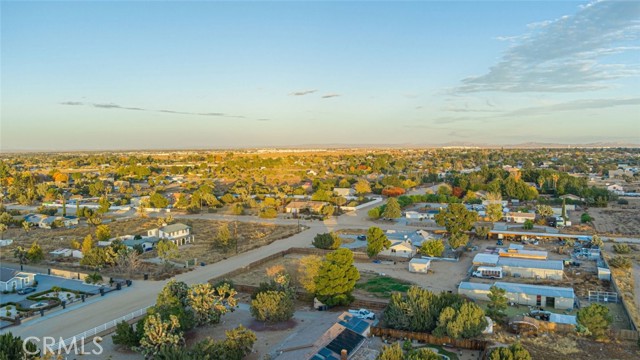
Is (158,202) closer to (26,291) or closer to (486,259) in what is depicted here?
(26,291)

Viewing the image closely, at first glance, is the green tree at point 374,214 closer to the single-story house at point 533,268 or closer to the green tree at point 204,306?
the single-story house at point 533,268

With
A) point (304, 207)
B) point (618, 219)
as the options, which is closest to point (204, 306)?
point (304, 207)

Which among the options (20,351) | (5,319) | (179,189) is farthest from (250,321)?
(179,189)

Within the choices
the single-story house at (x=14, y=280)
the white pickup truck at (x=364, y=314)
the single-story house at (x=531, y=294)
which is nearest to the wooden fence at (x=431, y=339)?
the white pickup truck at (x=364, y=314)

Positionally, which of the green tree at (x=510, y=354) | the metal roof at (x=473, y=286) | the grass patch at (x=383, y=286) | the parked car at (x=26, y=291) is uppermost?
the green tree at (x=510, y=354)

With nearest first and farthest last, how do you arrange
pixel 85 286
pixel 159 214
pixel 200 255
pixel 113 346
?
1. pixel 113 346
2. pixel 85 286
3. pixel 200 255
4. pixel 159 214

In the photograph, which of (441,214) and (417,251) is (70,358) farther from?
(441,214)

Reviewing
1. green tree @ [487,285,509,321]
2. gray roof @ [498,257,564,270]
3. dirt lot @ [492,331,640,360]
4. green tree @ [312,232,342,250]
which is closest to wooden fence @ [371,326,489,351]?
dirt lot @ [492,331,640,360]
